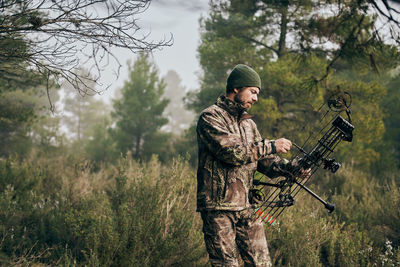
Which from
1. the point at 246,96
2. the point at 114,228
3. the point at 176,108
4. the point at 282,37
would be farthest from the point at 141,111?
the point at 176,108

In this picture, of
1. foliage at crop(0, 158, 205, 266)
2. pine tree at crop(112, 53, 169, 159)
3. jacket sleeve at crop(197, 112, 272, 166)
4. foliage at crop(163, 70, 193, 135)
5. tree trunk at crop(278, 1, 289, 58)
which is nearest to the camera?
jacket sleeve at crop(197, 112, 272, 166)

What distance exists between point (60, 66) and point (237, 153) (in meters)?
2.06

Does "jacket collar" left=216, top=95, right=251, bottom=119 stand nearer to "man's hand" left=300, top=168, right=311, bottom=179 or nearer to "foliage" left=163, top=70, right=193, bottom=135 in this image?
"man's hand" left=300, top=168, right=311, bottom=179

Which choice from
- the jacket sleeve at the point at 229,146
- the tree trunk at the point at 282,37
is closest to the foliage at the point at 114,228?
the jacket sleeve at the point at 229,146

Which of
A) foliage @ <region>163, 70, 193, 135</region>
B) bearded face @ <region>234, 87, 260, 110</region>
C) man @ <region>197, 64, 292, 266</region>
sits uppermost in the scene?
foliage @ <region>163, 70, 193, 135</region>

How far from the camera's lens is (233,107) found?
2857 mm

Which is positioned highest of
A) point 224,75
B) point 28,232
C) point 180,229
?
point 224,75

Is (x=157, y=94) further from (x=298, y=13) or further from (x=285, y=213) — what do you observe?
(x=285, y=213)

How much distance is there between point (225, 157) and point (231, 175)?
213mm

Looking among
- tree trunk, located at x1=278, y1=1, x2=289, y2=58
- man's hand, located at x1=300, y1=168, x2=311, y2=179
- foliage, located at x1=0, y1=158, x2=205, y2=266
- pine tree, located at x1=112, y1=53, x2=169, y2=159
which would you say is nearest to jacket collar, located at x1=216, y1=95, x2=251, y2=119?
man's hand, located at x1=300, y1=168, x2=311, y2=179

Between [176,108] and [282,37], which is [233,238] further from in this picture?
[176,108]

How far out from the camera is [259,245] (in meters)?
2.75

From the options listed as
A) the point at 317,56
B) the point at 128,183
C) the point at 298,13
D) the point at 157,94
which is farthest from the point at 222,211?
the point at 157,94

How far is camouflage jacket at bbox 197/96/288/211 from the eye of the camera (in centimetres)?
257
